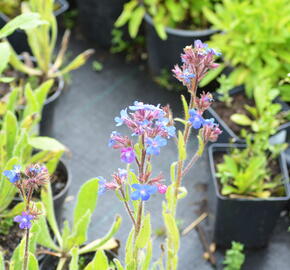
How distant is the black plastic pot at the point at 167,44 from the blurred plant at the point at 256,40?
21cm

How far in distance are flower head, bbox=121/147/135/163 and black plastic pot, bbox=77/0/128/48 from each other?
6.54 ft

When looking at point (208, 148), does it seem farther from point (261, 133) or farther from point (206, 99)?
point (206, 99)

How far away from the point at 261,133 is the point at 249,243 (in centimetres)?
42

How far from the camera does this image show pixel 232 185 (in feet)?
6.98

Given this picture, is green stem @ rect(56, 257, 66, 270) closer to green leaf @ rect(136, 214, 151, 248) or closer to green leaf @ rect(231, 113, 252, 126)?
green leaf @ rect(136, 214, 151, 248)

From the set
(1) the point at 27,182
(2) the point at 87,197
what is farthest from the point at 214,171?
(1) the point at 27,182

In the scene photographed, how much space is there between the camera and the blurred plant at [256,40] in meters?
2.27

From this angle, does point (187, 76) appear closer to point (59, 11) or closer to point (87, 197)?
point (87, 197)

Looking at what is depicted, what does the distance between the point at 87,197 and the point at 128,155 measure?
2.49 feet

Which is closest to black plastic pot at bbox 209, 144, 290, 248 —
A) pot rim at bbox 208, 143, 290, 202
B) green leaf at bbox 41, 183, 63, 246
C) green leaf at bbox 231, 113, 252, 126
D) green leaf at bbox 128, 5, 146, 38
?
pot rim at bbox 208, 143, 290, 202

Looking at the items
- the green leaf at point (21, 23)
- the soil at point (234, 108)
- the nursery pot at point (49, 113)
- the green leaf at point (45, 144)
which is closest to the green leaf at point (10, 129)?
the green leaf at point (45, 144)

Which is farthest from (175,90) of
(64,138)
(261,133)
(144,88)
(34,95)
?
(34,95)

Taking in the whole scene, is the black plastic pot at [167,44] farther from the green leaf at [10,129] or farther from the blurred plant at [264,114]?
the green leaf at [10,129]

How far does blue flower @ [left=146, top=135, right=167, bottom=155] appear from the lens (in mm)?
1051
